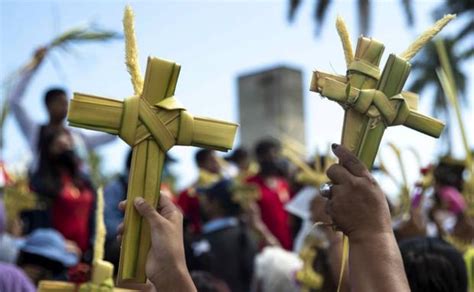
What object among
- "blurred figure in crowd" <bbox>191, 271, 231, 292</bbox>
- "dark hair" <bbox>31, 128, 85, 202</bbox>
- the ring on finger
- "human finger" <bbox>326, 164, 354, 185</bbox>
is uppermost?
"human finger" <bbox>326, 164, 354, 185</bbox>

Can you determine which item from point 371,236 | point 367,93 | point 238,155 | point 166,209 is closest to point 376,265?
point 371,236

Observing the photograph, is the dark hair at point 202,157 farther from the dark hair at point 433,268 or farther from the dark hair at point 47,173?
the dark hair at point 433,268

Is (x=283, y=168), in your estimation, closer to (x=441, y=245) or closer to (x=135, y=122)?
(x=441, y=245)

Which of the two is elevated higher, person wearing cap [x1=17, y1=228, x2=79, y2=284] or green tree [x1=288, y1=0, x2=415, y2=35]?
green tree [x1=288, y1=0, x2=415, y2=35]

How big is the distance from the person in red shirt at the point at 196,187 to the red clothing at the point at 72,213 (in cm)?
68

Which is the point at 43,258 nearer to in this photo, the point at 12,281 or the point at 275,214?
the point at 12,281

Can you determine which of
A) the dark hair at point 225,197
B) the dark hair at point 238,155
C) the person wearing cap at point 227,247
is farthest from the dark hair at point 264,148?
the person wearing cap at point 227,247

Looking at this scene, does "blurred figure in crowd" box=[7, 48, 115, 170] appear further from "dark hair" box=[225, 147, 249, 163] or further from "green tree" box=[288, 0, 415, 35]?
"green tree" box=[288, 0, 415, 35]

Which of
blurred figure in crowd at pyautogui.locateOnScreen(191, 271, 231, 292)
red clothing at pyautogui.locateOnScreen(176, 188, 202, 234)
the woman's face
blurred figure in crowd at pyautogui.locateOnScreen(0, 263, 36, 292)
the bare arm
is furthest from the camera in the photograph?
red clothing at pyautogui.locateOnScreen(176, 188, 202, 234)

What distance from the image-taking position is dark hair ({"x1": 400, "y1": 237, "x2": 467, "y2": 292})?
2383 mm

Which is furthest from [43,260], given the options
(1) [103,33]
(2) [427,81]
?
(2) [427,81]

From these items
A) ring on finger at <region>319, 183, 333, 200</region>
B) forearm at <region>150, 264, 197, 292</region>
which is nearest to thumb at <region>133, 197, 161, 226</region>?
forearm at <region>150, 264, 197, 292</region>

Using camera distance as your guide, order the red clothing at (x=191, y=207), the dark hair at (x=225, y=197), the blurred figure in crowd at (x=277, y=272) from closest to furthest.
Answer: the blurred figure in crowd at (x=277, y=272) < the dark hair at (x=225, y=197) < the red clothing at (x=191, y=207)

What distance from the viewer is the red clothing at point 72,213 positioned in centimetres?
514
